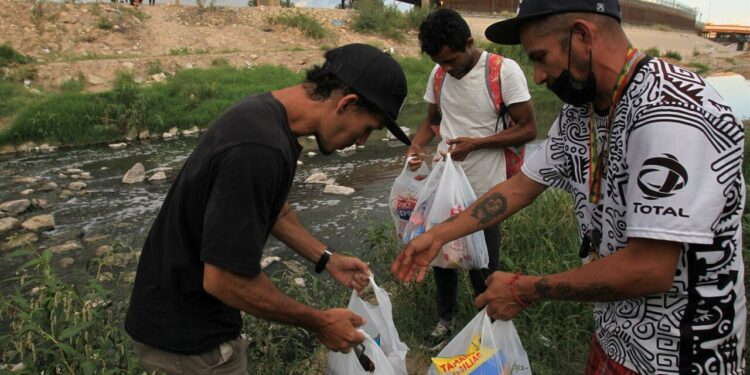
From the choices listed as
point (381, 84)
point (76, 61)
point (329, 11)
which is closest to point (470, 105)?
point (381, 84)

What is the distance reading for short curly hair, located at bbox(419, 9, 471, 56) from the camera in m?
3.05

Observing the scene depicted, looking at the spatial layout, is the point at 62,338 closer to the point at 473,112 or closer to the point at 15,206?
the point at 473,112

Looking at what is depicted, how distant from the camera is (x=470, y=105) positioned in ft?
10.8

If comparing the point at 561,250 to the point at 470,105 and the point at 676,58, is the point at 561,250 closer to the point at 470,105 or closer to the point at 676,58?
the point at 470,105

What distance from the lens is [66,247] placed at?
18.9ft

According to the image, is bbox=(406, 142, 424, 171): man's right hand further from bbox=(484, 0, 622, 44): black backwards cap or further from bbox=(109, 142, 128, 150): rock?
bbox=(109, 142, 128, 150): rock

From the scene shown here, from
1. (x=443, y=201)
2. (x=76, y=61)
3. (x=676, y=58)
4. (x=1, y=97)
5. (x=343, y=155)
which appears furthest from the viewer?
(x=676, y=58)

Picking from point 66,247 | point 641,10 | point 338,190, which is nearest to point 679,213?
point 66,247

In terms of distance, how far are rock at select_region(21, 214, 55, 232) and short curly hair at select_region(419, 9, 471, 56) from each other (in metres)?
5.40

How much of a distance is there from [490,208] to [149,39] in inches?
696

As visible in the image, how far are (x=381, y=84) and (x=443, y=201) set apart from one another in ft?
4.64

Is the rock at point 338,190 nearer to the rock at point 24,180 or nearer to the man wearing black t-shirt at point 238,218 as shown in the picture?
the rock at point 24,180

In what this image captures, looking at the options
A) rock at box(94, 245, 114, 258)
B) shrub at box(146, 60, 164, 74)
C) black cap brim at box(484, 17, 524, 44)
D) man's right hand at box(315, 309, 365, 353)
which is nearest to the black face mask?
black cap brim at box(484, 17, 524, 44)

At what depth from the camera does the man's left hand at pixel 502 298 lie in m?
1.86
